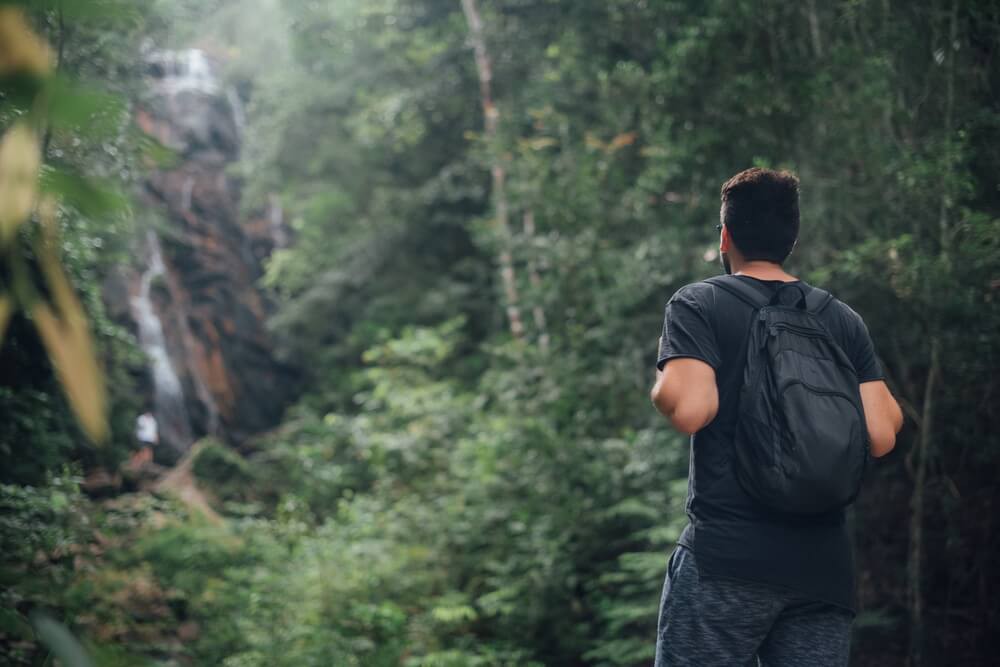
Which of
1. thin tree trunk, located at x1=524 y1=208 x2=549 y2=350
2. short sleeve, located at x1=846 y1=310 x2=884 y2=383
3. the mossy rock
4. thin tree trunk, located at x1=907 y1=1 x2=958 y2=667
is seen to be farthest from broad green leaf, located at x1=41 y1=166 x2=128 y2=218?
the mossy rock

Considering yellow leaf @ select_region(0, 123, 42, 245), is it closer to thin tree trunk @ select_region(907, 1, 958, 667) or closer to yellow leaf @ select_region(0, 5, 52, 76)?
yellow leaf @ select_region(0, 5, 52, 76)

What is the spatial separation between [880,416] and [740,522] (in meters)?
0.53

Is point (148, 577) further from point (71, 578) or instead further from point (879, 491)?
point (879, 491)

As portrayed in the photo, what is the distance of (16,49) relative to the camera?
0.84 metres

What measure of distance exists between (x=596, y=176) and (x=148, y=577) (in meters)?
5.66

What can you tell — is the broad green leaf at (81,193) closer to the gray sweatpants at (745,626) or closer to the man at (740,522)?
the man at (740,522)

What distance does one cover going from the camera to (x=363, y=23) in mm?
14109

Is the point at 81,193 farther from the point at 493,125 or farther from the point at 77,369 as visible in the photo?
the point at 493,125

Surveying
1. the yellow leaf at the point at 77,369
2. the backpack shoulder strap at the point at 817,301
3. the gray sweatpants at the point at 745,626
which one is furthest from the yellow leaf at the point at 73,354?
the backpack shoulder strap at the point at 817,301

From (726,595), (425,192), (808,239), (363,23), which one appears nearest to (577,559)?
(808,239)

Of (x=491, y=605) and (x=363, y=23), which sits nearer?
(x=491, y=605)

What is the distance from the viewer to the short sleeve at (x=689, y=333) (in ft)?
6.88

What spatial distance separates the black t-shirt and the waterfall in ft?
46.2

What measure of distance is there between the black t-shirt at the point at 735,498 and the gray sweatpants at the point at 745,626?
4 centimetres
